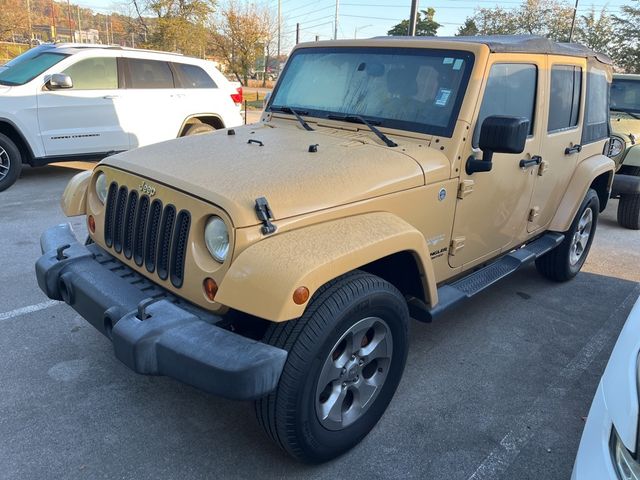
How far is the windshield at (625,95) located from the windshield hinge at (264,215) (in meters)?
7.65

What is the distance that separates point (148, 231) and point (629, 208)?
6.42 m

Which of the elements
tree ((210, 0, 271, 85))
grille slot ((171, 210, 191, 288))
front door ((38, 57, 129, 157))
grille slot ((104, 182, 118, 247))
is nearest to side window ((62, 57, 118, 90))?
front door ((38, 57, 129, 157))

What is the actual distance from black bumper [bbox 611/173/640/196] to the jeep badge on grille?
5997 millimetres

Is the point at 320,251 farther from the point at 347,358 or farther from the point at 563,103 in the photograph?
the point at 563,103

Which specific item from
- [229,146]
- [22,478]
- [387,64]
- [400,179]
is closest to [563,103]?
[387,64]

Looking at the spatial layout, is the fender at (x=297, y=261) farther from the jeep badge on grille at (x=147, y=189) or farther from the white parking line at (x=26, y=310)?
the white parking line at (x=26, y=310)

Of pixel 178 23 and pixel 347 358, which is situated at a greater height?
pixel 178 23

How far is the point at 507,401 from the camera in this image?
3143 mm

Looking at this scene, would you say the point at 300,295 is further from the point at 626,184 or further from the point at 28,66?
the point at 28,66

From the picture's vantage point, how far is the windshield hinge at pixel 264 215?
7.41 feet

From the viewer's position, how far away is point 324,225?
2441mm

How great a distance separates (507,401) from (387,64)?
87.6 inches

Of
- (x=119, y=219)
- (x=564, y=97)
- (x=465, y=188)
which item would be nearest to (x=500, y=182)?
(x=465, y=188)

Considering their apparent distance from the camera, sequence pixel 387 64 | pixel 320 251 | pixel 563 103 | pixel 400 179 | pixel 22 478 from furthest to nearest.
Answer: pixel 563 103 → pixel 387 64 → pixel 400 179 → pixel 22 478 → pixel 320 251
